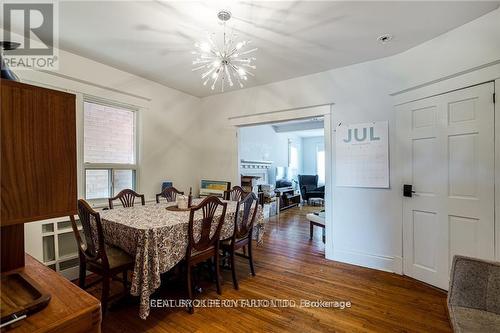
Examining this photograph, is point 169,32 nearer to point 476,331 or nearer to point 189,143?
point 189,143

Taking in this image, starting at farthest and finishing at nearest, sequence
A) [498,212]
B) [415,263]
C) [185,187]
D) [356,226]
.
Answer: [185,187] < [356,226] < [415,263] < [498,212]

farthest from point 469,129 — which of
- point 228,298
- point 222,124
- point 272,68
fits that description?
point 222,124

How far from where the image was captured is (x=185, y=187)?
14.3ft

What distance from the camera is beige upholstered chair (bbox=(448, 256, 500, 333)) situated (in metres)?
1.40

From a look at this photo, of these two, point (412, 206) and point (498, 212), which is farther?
point (412, 206)

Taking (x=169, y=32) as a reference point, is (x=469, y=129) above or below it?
below

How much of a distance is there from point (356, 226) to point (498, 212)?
139 cm

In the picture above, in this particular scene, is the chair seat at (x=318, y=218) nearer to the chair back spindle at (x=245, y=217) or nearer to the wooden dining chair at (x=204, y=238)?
the chair back spindle at (x=245, y=217)

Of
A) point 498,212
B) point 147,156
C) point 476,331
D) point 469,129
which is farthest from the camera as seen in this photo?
point 147,156
